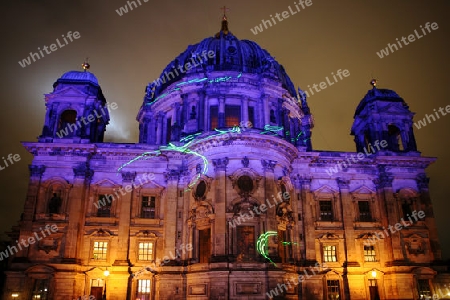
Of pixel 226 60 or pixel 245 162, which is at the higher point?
pixel 226 60

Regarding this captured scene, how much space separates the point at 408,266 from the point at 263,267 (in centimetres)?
1281

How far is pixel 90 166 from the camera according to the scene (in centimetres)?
3269

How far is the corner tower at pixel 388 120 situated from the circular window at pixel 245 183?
14.2 meters

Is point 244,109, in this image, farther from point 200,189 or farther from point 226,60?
point 200,189

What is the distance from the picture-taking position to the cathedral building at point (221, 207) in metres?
28.5

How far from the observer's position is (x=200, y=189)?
30891mm

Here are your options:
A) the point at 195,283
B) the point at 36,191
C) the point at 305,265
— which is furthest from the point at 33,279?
the point at 305,265

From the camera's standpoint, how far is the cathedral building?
28547 millimetres

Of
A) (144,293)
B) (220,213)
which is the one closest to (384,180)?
(220,213)

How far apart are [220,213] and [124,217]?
812cm

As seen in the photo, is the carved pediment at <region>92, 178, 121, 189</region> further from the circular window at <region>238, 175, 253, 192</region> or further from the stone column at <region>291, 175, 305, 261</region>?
the stone column at <region>291, 175, 305, 261</region>

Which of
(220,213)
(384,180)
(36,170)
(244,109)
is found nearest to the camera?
(220,213)

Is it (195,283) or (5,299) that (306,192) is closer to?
(195,283)

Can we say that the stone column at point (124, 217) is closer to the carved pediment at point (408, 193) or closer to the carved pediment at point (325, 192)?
the carved pediment at point (325, 192)
